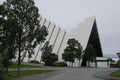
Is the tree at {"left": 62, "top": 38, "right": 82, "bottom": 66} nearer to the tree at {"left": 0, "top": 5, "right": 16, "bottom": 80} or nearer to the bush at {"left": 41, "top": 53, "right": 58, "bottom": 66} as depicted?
the bush at {"left": 41, "top": 53, "right": 58, "bottom": 66}

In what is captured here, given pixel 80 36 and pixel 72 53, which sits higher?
pixel 80 36

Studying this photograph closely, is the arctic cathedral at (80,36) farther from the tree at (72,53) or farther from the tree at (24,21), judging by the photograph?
the tree at (24,21)

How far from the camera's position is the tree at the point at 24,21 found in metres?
30.3

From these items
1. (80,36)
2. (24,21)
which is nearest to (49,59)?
(80,36)

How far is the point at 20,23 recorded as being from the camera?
3066cm

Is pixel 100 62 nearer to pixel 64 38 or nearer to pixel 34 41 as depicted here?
pixel 64 38

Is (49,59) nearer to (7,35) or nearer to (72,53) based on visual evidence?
(72,53)

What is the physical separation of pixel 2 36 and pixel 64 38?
236 feet

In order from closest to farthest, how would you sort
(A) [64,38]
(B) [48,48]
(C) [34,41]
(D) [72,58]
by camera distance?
(C) [34,41] → (D) [72,58] → (B) [48,48] → (A) [64,38]

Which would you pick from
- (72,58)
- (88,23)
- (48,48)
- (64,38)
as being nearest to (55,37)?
(64,38)

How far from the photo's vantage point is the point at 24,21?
30703 mm

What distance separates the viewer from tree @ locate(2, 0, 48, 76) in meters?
30.3

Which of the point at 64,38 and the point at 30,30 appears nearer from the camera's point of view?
the point at 30,30

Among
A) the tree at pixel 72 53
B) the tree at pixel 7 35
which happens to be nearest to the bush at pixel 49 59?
the tree at pixel 72 53
